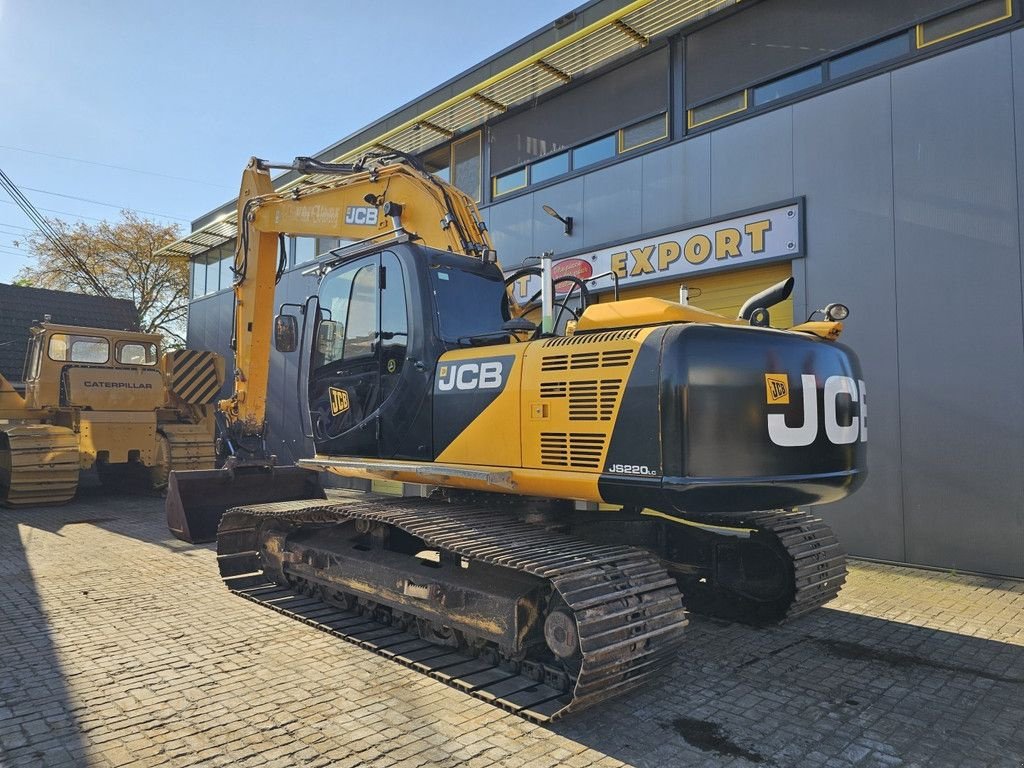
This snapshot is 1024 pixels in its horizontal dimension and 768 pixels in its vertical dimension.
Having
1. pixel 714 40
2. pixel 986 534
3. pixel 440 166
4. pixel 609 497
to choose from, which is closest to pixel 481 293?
pixel 609 497

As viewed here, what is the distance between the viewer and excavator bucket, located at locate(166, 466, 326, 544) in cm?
776

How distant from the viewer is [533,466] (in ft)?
13.3

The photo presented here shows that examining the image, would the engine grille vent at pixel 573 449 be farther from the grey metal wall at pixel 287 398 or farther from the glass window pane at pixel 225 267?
the glass window pane at pixel 225 267

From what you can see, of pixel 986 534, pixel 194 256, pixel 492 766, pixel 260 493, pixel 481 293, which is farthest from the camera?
pixel 194 256

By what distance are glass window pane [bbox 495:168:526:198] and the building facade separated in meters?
0.23

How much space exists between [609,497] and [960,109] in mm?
5876

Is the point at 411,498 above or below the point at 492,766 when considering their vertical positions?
above

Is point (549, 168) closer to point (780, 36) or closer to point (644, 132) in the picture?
point (644, 132)

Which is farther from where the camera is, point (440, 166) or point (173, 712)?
point (440, 166)

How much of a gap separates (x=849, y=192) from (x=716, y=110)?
2.19 metres

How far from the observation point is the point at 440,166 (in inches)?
537

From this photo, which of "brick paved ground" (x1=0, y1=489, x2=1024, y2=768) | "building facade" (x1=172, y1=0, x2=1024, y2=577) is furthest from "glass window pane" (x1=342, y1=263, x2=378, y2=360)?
"building facade" (x1=172, y1=0, x2=1024, y2=577)

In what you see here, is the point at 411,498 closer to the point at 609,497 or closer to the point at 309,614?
the point at 309,614

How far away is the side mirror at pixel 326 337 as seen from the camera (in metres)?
5.59
